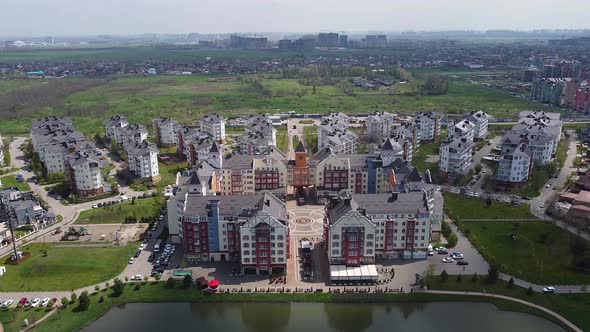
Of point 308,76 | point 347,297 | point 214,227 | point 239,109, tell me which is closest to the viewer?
point 347,297

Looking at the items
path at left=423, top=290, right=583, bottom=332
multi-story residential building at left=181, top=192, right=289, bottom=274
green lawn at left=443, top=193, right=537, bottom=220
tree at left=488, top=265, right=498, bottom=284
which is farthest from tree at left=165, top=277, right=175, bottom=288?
green lawn at left=443, top=193, right=537, bottom=220

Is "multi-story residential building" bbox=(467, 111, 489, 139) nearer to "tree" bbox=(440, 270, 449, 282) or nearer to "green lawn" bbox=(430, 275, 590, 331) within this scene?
"green lawn" bbox=(430, 275, 590, 331)

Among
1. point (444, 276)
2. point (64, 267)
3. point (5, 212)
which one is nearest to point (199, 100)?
point (5, 212)

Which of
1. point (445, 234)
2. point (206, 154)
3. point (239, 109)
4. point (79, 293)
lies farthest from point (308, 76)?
point (79, 293)

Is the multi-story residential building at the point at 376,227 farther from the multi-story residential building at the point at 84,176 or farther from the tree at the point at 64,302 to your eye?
the multi-story residential building at the point at 84,176

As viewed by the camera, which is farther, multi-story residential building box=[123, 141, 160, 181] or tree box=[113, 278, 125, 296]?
multi-story residential building box=[123, 141, 160, 181]

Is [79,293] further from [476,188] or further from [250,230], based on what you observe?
[476,188]

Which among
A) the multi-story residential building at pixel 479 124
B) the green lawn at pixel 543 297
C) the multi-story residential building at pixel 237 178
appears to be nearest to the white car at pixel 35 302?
the multi-story residential building at pixel 237 178
